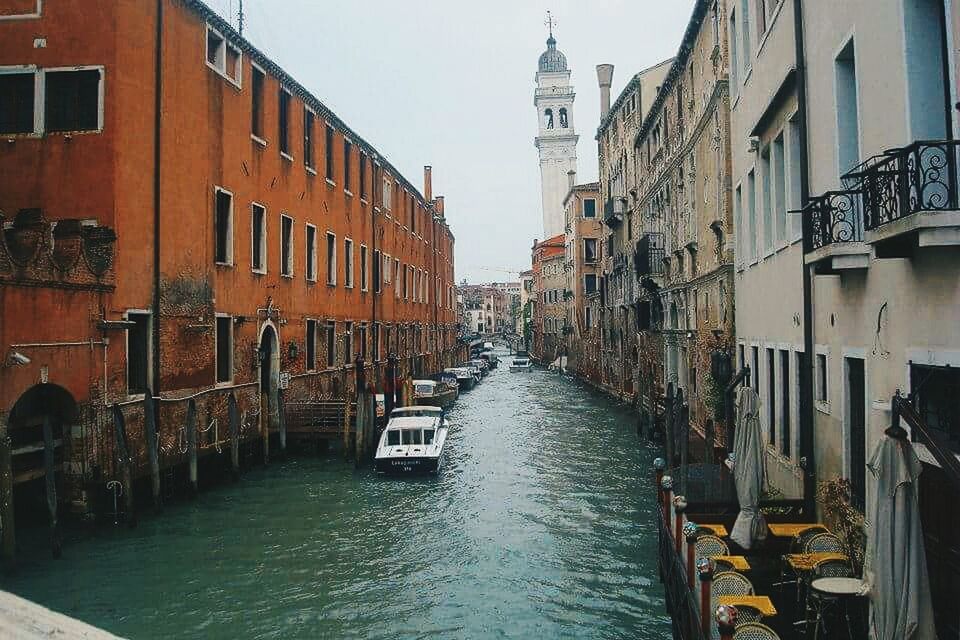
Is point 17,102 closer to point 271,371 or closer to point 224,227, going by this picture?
point 224,227

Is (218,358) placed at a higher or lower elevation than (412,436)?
higher

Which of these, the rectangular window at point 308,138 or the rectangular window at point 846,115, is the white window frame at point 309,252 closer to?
the rectangular window at point 308,138

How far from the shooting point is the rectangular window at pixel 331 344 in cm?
2372

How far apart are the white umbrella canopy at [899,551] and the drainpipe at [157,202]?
40.7 ft

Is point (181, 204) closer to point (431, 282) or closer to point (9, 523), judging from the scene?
point (9, 523)

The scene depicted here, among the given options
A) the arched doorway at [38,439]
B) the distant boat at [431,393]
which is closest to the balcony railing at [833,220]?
the arched doorway at [38,439]

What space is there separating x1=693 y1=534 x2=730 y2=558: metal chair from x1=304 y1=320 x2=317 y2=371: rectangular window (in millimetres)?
16149

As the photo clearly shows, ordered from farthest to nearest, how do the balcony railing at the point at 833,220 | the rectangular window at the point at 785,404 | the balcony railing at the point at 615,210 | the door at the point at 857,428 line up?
the balcony railing at the point at 615,210, the rectangular window at the point at 785,404, the door at the point at 857,428, the balcony railing at the point at 833,220

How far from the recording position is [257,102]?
18.8 meters

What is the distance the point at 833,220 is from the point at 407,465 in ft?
39.0

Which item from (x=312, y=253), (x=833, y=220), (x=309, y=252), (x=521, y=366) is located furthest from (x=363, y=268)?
(x=521, y=366)

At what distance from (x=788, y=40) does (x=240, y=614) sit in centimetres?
935

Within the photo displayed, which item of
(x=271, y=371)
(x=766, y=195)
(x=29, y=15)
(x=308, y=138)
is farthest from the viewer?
(x=308, y=138)

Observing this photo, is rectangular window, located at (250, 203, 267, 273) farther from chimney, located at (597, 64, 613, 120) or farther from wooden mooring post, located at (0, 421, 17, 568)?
chimney, located at (597, 64, 613, 120)
